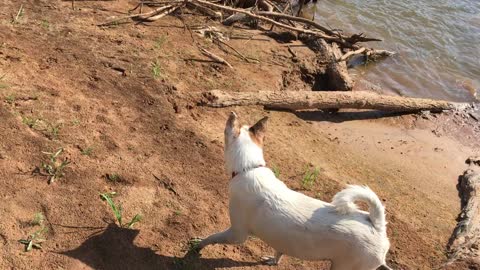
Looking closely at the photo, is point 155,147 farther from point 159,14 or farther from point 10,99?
point 159,14

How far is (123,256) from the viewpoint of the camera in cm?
455

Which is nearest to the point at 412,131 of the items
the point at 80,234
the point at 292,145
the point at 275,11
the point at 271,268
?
the point at 292,145

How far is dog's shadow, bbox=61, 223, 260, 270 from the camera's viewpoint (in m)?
4.43

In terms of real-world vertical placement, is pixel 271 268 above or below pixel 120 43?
below

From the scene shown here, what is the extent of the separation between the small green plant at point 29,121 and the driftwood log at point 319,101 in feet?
7.82

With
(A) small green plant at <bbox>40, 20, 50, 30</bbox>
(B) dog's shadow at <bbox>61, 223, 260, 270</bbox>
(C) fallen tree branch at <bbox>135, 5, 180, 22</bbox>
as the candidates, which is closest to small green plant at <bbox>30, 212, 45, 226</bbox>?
(B) dog's shadow at <bbox>61, 223, 260, 270</bbox>

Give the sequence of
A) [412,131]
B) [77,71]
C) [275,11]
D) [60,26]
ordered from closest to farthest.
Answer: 1. [77,71]
2. [60,26]
3. [412,131]
4. [275,11]

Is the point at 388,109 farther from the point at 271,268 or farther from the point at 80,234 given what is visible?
the point at 80,234

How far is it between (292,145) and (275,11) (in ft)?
16.5

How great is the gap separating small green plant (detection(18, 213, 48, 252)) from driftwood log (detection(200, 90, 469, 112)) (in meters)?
3.17

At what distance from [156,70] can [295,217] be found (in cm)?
405

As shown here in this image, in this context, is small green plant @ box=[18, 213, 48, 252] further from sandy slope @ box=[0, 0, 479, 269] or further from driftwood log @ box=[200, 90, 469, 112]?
driftwood log @ box=[200, 90, 469, 112]

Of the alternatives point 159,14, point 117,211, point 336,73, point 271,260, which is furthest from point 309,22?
point 117,211

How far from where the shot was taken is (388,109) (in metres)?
8.91
